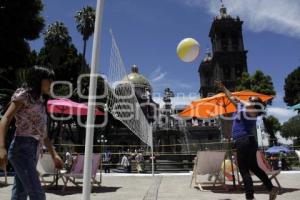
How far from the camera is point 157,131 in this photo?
46.7m

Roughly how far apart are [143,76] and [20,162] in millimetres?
90284

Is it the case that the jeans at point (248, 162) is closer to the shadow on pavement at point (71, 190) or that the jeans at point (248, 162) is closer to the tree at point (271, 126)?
the shadow on pavement at point (71, 190)

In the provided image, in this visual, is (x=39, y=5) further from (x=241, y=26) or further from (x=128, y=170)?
(x=241, y=26)

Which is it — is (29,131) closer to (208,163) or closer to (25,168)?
(25,168)

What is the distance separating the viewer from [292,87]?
59469 mm

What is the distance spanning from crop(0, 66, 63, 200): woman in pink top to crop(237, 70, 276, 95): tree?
4798 centimetres

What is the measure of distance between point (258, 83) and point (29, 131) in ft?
162

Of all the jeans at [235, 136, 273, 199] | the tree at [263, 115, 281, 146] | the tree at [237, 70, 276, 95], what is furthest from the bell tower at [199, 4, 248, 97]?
the jeans at [235, 136, 273, 199]

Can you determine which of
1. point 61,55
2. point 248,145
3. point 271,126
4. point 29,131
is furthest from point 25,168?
point 271,126

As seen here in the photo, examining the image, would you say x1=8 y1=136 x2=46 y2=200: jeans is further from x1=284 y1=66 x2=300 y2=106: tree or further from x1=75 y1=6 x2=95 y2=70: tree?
x1=284 y1=66 x2=300 y2=106: tree

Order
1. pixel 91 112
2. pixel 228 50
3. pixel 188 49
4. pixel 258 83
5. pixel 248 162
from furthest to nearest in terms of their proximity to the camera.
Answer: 1. pixel 228 50
2. pixel 258 83
3. pixel 188 49
4. pixel 248 162
5. pixel 91 112

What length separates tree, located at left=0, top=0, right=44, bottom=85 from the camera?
2394cm

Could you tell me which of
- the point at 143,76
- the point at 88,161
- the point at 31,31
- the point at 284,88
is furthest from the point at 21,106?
the point at 143,76

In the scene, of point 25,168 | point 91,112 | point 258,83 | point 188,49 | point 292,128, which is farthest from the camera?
point 292,128
